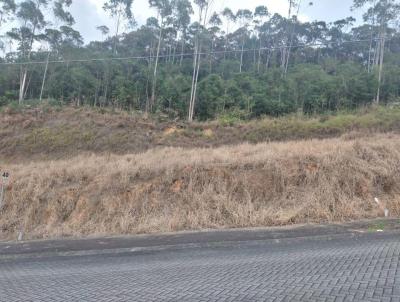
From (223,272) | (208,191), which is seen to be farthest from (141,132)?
(223,272)

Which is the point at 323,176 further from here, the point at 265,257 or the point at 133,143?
the point at 133,143

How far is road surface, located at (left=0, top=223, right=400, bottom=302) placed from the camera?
Answer: 214 inches

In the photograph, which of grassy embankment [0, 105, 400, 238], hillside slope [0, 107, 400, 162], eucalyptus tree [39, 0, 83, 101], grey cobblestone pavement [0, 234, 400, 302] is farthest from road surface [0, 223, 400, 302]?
eucalyptus tree [39, 0, 83, 101]

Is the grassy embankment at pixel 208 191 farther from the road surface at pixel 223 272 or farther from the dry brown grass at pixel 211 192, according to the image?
the road surface at pixel 223 272

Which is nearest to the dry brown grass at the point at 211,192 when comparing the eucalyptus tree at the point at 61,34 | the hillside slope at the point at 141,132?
the hillside slope at the point at 141,132

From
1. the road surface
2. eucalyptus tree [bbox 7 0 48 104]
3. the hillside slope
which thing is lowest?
the road surface

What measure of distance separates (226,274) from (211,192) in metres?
7.50

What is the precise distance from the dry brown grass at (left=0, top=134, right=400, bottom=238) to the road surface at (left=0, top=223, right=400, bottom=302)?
8.72 ft

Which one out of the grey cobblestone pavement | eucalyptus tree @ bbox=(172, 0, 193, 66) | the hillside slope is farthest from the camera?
eucalyptus tree @ bbox=(172, 0, 193, 66)

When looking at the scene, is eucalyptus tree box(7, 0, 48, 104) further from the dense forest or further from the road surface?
the road surface

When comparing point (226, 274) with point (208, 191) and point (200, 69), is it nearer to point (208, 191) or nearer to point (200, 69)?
point (208, 191)

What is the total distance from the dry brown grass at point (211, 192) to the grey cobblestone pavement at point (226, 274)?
2998 mm

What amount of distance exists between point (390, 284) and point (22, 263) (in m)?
8.59

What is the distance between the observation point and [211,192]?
14.4 m
